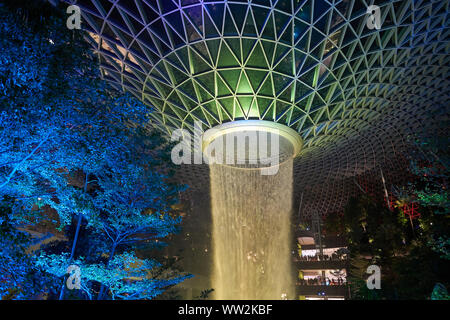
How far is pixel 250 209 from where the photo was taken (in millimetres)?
46781

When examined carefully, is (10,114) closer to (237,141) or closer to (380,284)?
(237,141)

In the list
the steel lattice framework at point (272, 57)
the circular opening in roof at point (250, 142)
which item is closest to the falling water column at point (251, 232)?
the circular opening in roof at point (250, 142)

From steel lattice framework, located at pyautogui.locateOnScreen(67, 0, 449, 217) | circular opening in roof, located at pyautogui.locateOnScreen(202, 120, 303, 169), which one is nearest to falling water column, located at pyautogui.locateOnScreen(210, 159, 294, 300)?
circular opening in roof, located at pyautogui.locateOnScreen(202, 120, 303, 169)

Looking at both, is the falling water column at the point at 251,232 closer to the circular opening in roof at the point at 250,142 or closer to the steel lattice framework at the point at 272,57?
the circular opening in roof at the point at 250,142

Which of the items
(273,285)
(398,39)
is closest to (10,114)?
(398,39)

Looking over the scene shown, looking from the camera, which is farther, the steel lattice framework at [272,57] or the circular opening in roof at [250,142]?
the circular opening in roof at [250,142]

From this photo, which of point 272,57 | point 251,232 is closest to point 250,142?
point 272,57

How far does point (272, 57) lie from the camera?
773 inches

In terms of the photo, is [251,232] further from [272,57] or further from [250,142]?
[272,57]

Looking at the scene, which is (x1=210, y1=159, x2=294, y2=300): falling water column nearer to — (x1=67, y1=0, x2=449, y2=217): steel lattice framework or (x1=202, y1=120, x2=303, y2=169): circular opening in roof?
(x1=202, y1=120, x2=303, y2=169): circular opening in roof

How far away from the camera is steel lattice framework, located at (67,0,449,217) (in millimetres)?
17953

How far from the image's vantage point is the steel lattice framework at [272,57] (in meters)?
18.0

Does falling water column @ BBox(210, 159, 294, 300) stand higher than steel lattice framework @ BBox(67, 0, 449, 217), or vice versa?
steel lattice framework @ BBox(67, 0, 449, 217)
